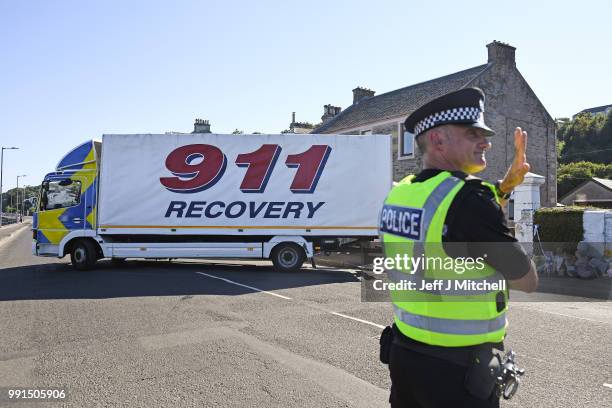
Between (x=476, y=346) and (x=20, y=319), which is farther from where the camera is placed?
(x=20, y=319)

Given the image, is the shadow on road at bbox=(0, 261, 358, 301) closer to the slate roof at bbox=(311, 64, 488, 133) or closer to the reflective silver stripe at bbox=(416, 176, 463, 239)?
the reflective silver stripe at bbox=(416, 176, 463, 239)

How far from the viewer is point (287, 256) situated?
12086mm

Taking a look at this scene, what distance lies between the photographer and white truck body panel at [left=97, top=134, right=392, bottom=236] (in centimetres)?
1181

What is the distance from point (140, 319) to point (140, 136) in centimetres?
678

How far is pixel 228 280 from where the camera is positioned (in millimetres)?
10477

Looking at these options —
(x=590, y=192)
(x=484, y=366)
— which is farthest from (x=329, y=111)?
(x=484, y=366)

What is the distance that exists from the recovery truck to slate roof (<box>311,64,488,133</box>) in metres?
10.9

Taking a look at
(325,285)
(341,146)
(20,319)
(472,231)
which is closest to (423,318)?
(472,231)

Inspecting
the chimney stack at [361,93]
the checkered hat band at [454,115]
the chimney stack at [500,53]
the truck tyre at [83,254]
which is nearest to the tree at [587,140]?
the chimney stack at [361,93]

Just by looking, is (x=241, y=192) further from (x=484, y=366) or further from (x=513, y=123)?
(x=513, y=123)

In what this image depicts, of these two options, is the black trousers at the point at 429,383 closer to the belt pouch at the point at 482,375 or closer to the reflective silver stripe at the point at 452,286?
the belt pouch at the point at 482,375

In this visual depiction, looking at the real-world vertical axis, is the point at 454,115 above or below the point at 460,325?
above

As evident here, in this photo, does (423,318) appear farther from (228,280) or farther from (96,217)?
(96,217)

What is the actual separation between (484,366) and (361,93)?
98.8 feet
